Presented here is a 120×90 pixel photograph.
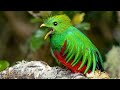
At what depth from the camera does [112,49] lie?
3969mm

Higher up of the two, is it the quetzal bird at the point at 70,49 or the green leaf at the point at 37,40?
the green leaf at the point at 37,40

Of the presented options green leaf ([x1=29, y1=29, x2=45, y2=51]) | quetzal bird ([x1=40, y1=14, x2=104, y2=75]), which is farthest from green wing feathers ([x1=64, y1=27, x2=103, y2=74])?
green leaf ([x1=29, y1=29, x2=45, y2=51])

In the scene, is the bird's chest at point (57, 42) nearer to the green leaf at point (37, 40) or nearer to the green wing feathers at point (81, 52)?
the green wing feathers at point (81, 52)

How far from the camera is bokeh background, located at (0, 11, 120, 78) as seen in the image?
379 cm

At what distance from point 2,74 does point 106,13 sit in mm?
2215

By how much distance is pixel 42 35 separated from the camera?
148 inches

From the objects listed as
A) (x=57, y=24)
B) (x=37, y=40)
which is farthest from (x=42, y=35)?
(x=57, y=24)

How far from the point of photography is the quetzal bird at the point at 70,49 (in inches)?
91.1

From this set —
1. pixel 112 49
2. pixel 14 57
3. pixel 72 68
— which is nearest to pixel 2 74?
pixel 72 68

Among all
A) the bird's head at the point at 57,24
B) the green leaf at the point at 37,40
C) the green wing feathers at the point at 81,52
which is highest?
the green leaf at the point at 37,40

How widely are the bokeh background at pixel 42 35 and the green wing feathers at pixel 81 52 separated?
49.3 inches

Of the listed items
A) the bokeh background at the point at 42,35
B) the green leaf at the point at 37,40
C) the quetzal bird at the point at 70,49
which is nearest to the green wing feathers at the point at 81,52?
the quetzal bird at the point at 70,49

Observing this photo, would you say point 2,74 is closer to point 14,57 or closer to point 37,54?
point 37,54

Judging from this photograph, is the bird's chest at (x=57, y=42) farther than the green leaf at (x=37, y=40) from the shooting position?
No
